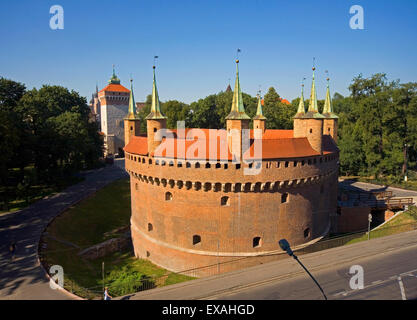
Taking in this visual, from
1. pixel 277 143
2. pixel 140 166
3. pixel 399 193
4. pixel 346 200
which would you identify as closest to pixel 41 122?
pixel 140 166

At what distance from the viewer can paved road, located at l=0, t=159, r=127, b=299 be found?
772 inches

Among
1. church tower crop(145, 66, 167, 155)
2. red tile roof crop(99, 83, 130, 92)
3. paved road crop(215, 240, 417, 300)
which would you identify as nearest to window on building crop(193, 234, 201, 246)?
paved road crop(215, 240, 417, 300)

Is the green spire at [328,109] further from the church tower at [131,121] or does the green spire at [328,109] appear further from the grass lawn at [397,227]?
the church tower at [131,121]

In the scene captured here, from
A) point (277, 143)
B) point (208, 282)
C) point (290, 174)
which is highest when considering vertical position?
point (277, 143)

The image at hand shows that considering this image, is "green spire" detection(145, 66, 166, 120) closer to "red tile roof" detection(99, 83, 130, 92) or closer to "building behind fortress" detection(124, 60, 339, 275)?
"building behind fortress" detection(124, 60, 339, 275)

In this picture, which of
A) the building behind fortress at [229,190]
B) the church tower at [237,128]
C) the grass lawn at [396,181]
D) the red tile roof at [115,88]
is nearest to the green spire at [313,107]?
the building behind fortress at [229,190]

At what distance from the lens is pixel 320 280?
20.6 meters

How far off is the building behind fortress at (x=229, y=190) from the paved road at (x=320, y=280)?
311cm

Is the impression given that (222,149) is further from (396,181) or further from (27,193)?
(396,181)

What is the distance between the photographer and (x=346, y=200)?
3747 centimetres

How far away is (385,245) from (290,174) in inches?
395

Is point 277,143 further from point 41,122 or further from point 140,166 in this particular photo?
point 41,122

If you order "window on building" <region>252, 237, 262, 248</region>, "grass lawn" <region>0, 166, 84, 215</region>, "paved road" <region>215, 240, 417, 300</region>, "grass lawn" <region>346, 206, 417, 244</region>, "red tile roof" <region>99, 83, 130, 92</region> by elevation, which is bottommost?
"paved road" <region>215, 240, 417, 300</region>

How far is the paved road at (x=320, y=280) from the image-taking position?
745 inches
